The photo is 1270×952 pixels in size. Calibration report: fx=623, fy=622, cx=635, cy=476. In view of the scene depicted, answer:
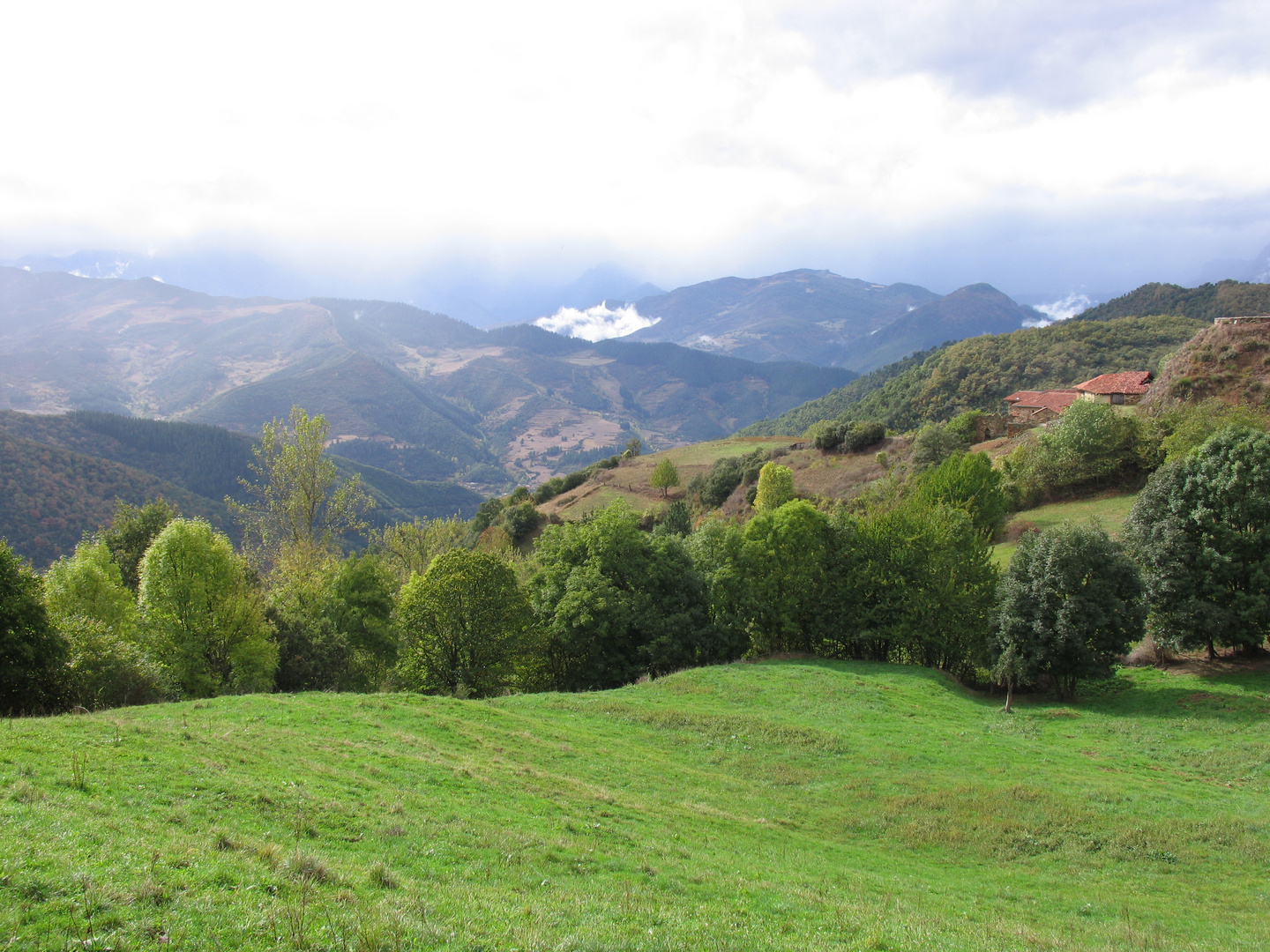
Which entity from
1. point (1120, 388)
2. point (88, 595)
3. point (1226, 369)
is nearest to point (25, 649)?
point (88, 595)

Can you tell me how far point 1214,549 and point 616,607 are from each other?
104 feet

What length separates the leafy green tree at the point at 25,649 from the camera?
21125 millimetres

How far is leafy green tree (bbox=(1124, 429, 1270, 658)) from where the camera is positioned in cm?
3075

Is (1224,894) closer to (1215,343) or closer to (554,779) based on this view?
(554,779)

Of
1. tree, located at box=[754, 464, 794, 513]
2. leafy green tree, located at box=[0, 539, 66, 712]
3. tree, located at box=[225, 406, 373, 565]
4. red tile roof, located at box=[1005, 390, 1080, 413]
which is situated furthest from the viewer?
red tile roof, located at box=[1005, 390, 1080, 413]

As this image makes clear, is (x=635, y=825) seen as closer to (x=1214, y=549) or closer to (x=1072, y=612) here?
(x=1072, y=612)

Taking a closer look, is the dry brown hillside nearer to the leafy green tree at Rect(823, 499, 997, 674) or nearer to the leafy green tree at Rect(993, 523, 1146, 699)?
the leafy green tree at Rect(823, 499, 997, 674)

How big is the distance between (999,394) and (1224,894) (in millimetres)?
156012

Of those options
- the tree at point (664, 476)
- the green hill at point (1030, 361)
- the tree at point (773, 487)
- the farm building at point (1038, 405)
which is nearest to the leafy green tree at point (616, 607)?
the tree at point (773, 487)

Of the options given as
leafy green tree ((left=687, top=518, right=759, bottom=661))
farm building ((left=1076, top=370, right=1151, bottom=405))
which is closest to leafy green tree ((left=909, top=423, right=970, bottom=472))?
farm building ((left=1076, top=370, right=1151, bottom=405))

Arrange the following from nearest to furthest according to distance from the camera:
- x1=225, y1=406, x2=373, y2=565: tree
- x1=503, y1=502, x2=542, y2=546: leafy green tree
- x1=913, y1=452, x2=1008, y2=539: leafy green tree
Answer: x1=225, y1=406, x2=373, y2=565: tree
x1=913, y1=452, x2=1008, y2=539: leafy green tree
x1=503, y1=502, x2=542, y2=546: leafy green tree

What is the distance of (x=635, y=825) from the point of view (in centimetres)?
1575

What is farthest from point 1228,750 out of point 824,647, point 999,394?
point 999,394

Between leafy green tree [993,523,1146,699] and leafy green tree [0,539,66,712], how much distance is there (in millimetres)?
41098
